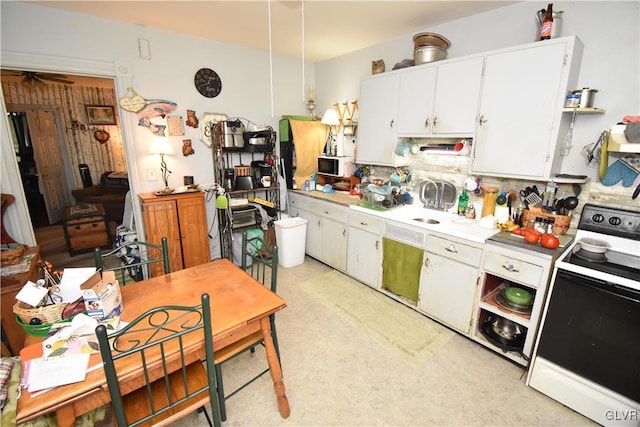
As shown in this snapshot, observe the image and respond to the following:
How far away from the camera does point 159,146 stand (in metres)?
2.94

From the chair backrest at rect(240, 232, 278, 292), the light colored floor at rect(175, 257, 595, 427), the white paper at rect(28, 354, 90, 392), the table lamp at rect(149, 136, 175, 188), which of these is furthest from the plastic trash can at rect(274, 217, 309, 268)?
the white paper at rect(28, 354, 90, 392)

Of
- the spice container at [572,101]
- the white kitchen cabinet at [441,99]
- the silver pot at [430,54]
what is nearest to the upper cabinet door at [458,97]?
the white kitchen cabinet at [441,99]

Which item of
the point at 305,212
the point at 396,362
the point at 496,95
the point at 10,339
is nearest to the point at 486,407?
the point at 396,362

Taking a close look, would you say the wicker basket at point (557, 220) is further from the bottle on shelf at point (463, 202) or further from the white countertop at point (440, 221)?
the bottle on shelf at point (463, 202)

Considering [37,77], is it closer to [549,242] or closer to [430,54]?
[430,54]

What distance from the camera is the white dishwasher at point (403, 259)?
2518 millimetres

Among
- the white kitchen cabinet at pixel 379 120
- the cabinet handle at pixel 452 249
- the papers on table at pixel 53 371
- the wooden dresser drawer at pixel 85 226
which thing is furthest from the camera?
the wooden dresser drawer at pixel 85 226

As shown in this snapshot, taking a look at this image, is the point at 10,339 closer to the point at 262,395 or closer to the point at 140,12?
the point at 262,395

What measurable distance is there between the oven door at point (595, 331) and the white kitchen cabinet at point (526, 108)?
82cm

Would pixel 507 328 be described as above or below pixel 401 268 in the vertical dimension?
below

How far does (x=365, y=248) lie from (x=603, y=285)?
5.93 feet

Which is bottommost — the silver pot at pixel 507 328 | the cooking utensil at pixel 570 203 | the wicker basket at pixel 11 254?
the silver pot at pixel 507 328

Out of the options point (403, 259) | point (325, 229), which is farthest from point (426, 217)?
point (325, 229)

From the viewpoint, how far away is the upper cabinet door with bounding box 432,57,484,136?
2264 millimetres
